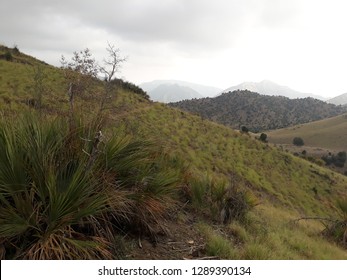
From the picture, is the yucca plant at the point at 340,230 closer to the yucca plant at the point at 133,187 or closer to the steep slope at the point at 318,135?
the yucca plant at the point at 133,187

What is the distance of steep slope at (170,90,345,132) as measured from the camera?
92787mm

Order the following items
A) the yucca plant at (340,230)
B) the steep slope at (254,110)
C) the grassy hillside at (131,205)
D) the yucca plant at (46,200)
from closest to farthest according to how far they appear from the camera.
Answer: the yucca plant at (46,200), the grassy hillside at (131,205), the yucca plant at (340,230), the steep slope at (254,110)

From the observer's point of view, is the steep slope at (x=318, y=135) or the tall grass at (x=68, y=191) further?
the steep slope at (x=318, y=135)

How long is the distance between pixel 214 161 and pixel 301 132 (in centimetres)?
7057

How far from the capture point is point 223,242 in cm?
469

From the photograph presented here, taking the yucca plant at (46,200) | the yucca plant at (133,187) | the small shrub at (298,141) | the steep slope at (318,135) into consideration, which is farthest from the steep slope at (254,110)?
the yucca plant at (46,200)

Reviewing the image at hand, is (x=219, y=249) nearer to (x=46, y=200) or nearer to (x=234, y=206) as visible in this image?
(x=234, y=206)

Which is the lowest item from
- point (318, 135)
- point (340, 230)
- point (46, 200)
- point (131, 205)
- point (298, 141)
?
point (298, 141)

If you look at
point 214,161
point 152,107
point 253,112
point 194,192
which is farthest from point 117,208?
point 253,112

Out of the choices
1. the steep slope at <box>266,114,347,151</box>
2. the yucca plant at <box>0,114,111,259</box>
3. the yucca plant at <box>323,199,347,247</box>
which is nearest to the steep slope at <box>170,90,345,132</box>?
the steep slope at <box>266,114,347,151</box>

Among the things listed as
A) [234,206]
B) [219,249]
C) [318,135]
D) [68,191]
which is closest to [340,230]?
[234,206]

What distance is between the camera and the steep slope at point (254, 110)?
92787mm

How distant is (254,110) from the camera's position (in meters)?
104

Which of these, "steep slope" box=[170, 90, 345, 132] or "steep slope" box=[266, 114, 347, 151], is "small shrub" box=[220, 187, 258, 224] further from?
"steep slope" box=[170, 90, 345, 132]
